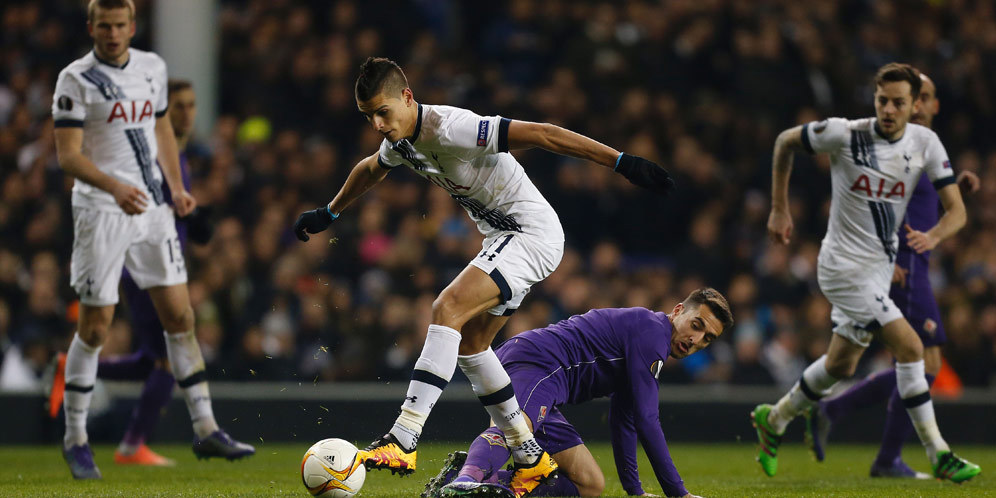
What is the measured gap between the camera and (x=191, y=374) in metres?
7.45

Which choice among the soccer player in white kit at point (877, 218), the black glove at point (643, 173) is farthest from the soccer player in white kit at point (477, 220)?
the soccer player in white kit at point (877, 218)

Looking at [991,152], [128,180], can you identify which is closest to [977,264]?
[991,152]

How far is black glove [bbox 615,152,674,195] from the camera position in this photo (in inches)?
201

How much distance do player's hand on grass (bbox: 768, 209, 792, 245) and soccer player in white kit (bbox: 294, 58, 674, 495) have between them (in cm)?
194

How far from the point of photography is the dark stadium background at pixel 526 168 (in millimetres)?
10773

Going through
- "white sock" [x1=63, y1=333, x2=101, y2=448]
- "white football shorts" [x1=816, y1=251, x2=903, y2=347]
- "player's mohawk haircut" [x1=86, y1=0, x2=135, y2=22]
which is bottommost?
"white sock" [x1=63, y1=333, x2=101, y2=448]

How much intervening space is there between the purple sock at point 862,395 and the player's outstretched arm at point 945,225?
1.25 meters

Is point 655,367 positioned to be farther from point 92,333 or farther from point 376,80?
point 92,333

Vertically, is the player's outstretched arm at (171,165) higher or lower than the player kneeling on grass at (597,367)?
higher

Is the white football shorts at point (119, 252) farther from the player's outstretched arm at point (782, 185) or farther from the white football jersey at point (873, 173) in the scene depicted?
the white football jersey at point (873, 173)

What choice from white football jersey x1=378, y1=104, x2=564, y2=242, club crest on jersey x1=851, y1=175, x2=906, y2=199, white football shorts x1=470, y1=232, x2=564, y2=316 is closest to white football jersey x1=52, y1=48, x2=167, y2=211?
white football jersey x1=378, y1=104, x2=564, y2=242

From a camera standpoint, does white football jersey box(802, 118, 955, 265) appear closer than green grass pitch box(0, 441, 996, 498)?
No

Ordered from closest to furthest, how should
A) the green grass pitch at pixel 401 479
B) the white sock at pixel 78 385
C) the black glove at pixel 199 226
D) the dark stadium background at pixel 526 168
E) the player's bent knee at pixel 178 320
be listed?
1. the green grass pitch at pixel 401 479
2. the white sock at pixel 78 385
3. the player's bent knee at pixel 178 320
4. the black glove at pixel 199 226
5. the dark stadium background at pixel 526 168

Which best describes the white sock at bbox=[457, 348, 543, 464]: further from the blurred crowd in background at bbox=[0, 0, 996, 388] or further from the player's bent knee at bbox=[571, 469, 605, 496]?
the blurred crowd in background at bbox=[0, 0, 996, 388]
